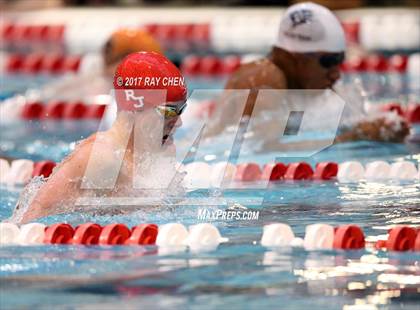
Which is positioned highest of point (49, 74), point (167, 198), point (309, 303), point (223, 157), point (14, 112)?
point (49, 74)

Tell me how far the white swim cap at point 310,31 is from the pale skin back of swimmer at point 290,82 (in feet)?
0.20

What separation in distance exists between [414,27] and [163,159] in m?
5.80

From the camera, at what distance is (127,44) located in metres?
7.64

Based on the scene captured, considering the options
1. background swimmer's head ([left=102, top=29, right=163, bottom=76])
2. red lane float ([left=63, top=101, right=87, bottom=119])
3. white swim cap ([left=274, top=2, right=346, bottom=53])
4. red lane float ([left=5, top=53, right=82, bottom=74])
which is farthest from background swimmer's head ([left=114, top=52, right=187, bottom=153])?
red lane float ([left=5, top=53, right=82, bottom=74])

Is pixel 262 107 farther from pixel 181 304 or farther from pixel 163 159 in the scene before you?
pixel 181 304

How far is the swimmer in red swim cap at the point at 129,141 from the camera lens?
4.46 m

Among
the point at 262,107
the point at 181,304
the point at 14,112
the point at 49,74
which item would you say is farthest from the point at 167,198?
the point at 49,74

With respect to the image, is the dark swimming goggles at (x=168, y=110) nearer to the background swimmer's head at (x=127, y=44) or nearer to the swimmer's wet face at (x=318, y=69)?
the swimmer's wet face at (x=318, y=69)

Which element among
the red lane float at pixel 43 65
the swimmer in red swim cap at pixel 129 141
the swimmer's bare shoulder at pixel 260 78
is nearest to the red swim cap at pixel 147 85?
the swimmer in red swim cap at pixel 129 141

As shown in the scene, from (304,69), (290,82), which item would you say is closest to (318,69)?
(304,69)

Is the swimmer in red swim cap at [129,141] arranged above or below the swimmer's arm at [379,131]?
below

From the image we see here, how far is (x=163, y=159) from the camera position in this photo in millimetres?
4629
